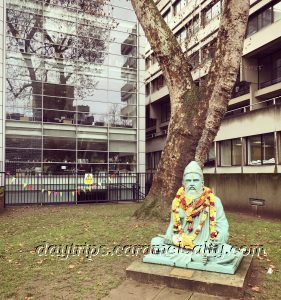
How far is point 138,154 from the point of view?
26016 mm


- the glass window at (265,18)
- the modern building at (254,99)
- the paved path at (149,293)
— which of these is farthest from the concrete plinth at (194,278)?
the glass window at (265,18)

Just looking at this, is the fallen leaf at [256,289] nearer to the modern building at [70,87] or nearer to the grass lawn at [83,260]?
the grass lawn at [83,260]

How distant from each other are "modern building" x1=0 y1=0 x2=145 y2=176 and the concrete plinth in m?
17.2

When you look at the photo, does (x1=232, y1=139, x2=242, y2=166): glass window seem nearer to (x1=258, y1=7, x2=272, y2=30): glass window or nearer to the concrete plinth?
(x1=258, y1=7, x2=272, y2=30): glass window

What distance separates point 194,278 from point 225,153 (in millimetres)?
24496

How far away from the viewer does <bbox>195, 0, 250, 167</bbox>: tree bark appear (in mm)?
9492

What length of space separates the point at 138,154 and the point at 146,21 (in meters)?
16.1

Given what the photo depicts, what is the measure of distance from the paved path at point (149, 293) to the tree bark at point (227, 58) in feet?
18.5

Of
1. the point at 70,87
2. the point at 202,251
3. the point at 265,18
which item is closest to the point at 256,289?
the point at 202,251

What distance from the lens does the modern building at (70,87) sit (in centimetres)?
2269

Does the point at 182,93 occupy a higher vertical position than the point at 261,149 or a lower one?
higher


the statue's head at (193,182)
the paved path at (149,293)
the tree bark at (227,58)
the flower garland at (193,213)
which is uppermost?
the tree bark at (227,58)

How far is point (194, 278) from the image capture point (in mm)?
4844

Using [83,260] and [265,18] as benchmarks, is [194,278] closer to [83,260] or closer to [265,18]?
[83,260]
